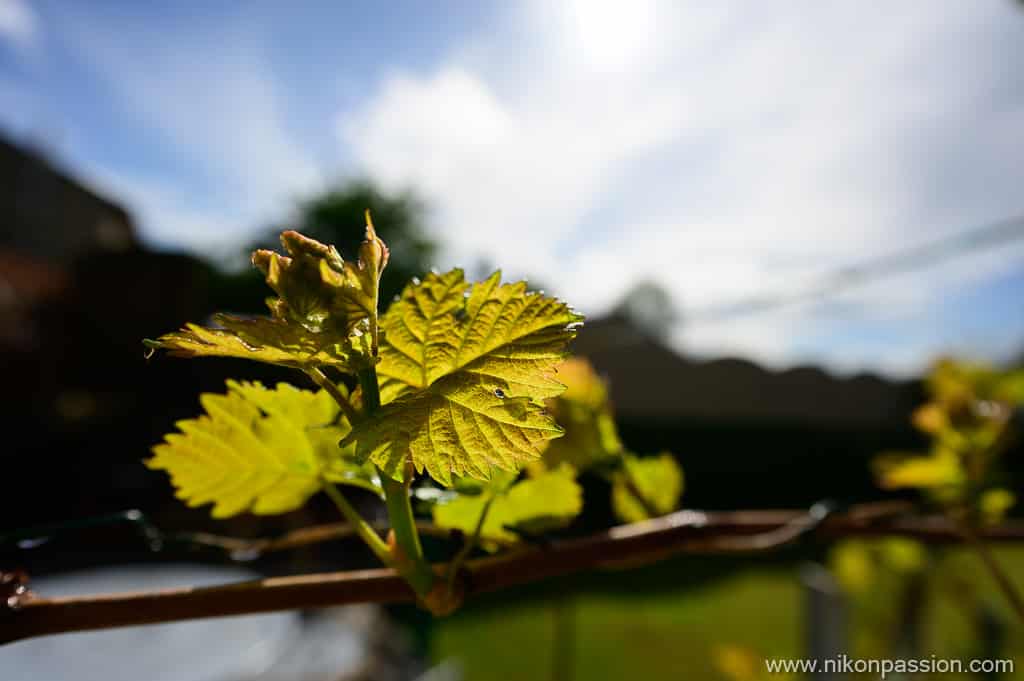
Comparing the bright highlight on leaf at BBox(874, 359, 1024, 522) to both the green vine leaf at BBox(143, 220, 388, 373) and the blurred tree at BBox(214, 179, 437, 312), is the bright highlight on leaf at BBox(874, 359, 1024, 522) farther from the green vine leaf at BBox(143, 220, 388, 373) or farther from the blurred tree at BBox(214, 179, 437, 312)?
the blurred tree at BBox(214, 179, 437, 312)

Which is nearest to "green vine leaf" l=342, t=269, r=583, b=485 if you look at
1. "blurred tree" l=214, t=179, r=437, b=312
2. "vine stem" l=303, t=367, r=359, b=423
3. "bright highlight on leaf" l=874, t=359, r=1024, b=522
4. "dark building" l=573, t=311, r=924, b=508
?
"vine stem" l=303, t=367, r=359, b=423

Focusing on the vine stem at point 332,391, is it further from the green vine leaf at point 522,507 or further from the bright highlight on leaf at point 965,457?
the bright highlight on leaf at point 965,457

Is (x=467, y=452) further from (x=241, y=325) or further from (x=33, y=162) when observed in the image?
(x=33, y=162)

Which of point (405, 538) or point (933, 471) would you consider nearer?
point (405, 538)

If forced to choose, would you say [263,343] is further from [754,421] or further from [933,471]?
[754,421]

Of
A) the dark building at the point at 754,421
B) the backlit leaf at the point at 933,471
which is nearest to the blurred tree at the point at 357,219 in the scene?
the dark building at the point at 754,421

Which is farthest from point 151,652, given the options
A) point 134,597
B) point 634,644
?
point 634,644

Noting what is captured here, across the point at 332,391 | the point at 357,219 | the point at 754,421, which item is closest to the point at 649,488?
the point at 332,391
